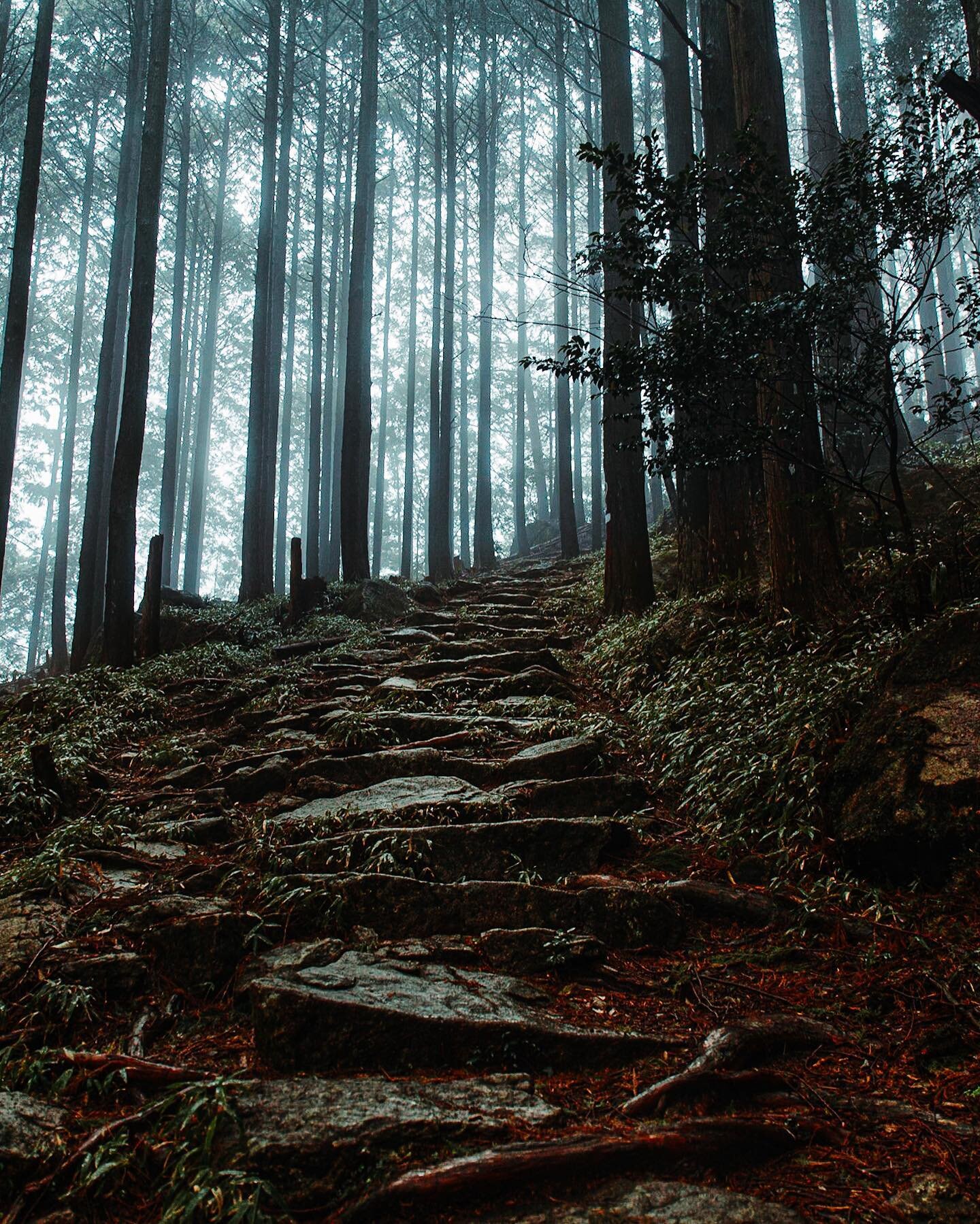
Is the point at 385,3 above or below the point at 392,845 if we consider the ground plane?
above

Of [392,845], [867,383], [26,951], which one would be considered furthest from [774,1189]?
[867,383]

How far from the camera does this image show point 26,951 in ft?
8.44

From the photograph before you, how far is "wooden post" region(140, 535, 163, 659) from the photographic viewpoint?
33.7 ft

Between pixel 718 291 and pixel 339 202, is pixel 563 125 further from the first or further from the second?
pixel 718 291

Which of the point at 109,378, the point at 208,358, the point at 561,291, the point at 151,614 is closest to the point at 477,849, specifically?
the point at 151,614

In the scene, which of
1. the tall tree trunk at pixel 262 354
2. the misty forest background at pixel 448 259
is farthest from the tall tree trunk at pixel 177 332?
the tall tree trunk at pixel 262 354

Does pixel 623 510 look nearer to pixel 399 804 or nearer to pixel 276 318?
pixel 399 804

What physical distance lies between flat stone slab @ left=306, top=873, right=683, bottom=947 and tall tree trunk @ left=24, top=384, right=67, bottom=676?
94.1ft

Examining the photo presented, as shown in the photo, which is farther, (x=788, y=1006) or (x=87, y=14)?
(x=87, y=14)

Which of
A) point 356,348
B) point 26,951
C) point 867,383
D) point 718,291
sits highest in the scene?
point 356,348

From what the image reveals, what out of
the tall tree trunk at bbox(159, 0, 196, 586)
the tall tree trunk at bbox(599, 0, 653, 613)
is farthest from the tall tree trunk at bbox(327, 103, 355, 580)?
the tall tree trunk at bbox(599, 0, 653, 613)

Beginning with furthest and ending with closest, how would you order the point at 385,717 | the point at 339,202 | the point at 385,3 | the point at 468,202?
1. the point at 468,202
2. the point at 339,202
3. the point at 385,3
4. the point at 385,717

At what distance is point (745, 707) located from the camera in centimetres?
471

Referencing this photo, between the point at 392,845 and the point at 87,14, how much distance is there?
29.1 meters
